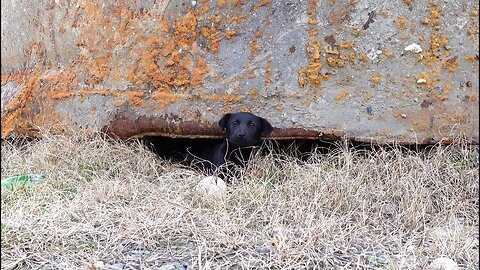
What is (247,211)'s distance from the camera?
366cm

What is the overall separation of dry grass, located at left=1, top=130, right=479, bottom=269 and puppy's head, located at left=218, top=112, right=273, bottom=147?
197 mm

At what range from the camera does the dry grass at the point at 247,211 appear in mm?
3107

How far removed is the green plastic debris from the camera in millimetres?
3983

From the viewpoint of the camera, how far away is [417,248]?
10.8 ft

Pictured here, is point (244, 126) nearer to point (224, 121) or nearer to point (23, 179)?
point (224, 121)

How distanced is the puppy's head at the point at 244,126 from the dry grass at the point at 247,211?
0.65ft

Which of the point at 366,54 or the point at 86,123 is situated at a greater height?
the point at 366,54

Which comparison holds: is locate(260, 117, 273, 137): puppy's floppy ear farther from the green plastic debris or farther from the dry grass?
the green plastic debris

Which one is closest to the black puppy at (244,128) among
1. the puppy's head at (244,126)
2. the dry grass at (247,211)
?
the puppy's head at (244,126)

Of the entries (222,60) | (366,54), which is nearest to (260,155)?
(222,60)

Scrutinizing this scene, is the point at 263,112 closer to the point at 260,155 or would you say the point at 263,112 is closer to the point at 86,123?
the point at 260,155

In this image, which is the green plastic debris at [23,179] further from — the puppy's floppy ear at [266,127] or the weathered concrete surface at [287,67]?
the puppy's floppy ear at [266,127]

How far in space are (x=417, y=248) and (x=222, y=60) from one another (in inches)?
71.3

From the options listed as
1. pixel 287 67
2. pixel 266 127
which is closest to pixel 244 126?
pixel 266 127
